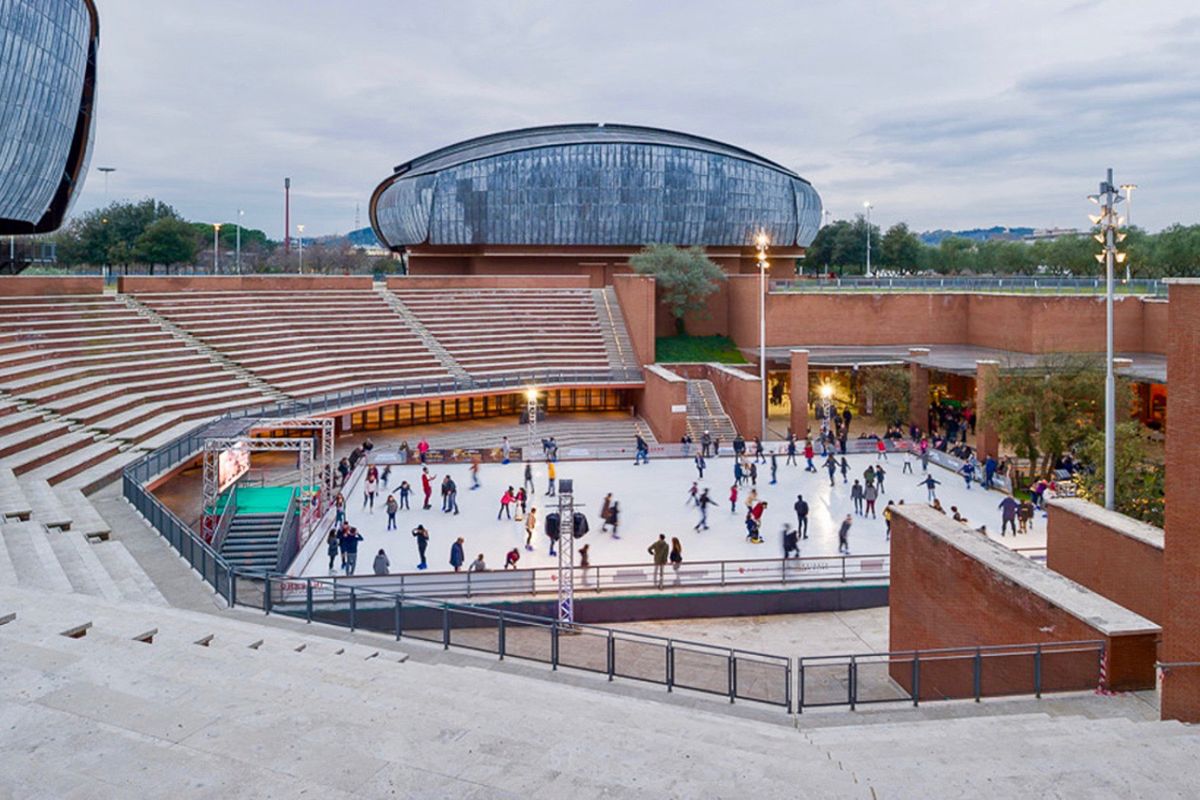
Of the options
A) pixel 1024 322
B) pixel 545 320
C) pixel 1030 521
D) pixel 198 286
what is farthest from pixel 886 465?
pixel 198 286

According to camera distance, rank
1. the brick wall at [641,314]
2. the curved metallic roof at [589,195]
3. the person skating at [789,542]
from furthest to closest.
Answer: the curved metallic roof at [589,195] → the brick wall at [641,314] → the person skating at [789,542]

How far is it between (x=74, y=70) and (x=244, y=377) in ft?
59.9

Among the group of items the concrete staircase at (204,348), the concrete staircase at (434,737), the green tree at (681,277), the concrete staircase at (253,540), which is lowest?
the concrete staircase at (253,540)

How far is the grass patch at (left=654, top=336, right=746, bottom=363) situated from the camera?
54.0m

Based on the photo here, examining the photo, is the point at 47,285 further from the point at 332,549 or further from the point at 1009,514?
the point at 1009,514

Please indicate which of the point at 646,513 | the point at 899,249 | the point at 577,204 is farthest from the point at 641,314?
the point at 899,249

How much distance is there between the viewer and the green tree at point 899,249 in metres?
96.4

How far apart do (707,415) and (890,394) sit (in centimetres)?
943

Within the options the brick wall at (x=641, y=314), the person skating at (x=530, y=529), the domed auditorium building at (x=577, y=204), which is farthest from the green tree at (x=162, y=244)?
the person skating at (x=530, y=529)

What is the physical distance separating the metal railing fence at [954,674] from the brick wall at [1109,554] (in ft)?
4.81

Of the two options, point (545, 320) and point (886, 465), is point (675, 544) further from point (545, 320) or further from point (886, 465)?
point (545, 320)

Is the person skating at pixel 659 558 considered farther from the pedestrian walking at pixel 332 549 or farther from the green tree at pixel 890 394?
the green tree at pixel 890 394

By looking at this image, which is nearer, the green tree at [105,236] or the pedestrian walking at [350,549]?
the pedestrian walking at [350,549]

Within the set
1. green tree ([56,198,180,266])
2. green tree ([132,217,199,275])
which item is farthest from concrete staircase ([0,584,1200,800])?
green tree ([56,198,180,266])
